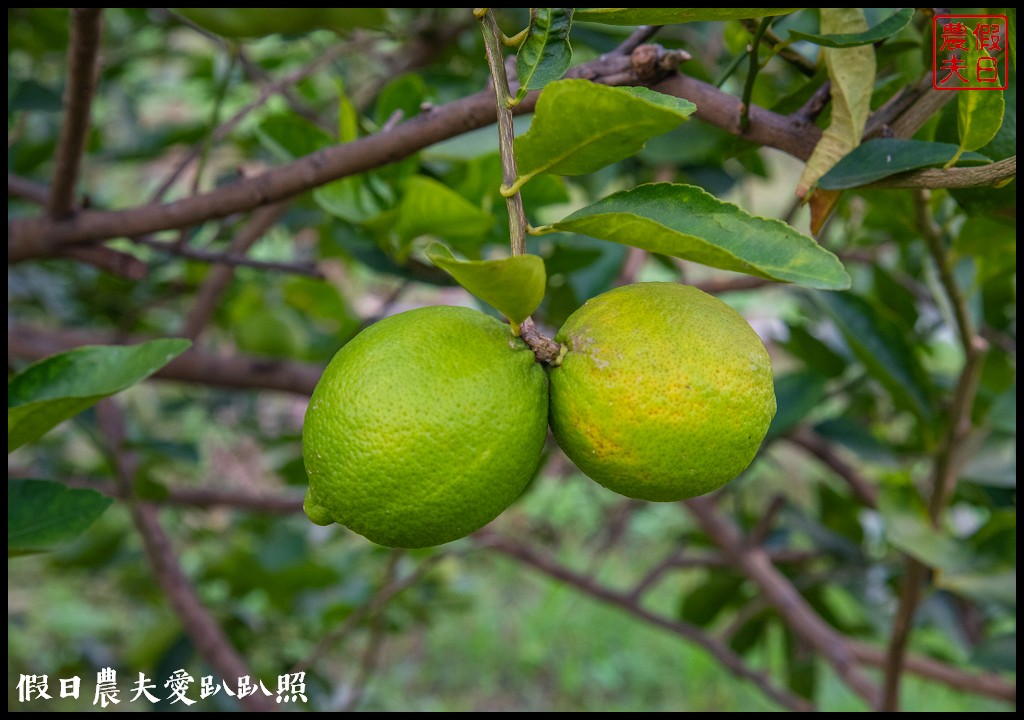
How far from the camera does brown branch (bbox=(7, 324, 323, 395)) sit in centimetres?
109

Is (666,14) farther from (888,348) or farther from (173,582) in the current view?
(173,582)

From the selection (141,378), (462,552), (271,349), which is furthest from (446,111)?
(271,349)

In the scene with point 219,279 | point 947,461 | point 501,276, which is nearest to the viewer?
point 501,276

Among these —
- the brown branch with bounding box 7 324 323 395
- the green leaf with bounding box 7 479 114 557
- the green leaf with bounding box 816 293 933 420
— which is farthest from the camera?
the brown branch with bounding box 7 324 323 395

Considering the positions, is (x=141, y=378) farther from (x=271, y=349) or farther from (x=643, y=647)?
(x=643, y=647)

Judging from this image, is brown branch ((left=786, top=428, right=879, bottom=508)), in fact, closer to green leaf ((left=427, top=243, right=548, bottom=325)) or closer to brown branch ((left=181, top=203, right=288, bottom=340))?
brown branch ((left=181, top=203, right=288, bottom=340))

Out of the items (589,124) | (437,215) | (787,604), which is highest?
(589,124)

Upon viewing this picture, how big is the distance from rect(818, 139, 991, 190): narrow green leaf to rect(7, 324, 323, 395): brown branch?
0.73 meters

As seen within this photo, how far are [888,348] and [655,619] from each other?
0.64 metres

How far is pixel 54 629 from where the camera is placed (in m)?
2.45

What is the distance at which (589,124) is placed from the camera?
40cm

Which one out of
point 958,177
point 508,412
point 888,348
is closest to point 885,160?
point 958,177

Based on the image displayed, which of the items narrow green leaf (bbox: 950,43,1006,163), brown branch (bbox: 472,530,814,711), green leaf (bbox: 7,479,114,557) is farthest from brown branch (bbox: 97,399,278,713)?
narrow green leaf (bbox: 950,43,1006,163)

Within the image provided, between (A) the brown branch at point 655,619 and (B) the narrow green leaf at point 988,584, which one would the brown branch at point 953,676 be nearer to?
(A) the brown branch at point 655,619
